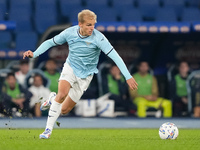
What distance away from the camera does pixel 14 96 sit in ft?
46.3

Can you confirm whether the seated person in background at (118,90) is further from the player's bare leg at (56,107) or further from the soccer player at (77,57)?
the player's bare leg at (56,107)

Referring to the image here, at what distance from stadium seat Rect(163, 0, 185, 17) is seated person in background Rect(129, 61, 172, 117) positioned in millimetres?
2727

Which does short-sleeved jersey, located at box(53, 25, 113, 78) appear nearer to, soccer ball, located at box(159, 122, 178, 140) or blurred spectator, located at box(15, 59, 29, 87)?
soccer ball, located at box(159, 122, 178, 140)

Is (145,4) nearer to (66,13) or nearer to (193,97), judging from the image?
(66,13)

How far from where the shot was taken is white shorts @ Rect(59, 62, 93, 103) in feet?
27.6

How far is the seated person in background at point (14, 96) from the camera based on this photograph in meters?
14.0

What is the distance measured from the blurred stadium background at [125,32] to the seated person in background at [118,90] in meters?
0.35

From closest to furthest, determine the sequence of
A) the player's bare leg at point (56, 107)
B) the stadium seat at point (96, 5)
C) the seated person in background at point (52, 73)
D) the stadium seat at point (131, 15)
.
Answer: the player's bare leg at point (56, 107) → the seated person in background at point (52, 73) → the stadium seat at point (131, 15) → the stadium seat at point (96, 5)

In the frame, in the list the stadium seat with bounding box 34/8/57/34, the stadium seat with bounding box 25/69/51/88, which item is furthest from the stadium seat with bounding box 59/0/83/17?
the stadium seat with bounding box 25/69/51/88

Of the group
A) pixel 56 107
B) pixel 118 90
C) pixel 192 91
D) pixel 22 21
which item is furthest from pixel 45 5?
pixel 56 107

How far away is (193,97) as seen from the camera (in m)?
15.2

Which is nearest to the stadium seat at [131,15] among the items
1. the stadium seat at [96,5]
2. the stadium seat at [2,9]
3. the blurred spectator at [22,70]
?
the stadium seat at [96,5]

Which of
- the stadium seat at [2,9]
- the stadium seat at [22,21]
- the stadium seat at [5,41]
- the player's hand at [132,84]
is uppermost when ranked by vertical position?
the stadium seat at [2,9]

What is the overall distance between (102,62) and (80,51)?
23.6 ft
